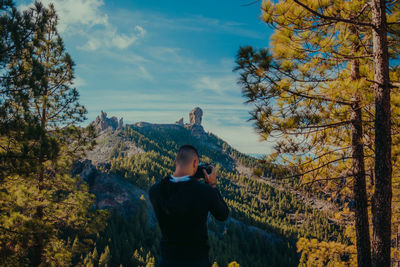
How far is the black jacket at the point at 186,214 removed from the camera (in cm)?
188

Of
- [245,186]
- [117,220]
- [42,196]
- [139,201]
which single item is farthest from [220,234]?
[42,196]

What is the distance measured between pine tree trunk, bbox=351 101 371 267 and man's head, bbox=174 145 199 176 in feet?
14.0

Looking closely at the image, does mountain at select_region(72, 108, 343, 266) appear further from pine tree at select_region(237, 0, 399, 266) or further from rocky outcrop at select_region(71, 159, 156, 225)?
pine tree at select_region(237, 0, 399, 266)

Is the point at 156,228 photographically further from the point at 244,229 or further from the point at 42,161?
the point at 42,161

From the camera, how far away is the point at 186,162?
2092 mm

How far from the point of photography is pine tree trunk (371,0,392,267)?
3.48 metres

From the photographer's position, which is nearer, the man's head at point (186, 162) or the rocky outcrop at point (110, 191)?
the man's head at point (186, 162)

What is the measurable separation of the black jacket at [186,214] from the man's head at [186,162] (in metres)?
0.14

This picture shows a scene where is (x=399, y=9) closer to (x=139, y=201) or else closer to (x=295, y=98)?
(x=295, y=98)

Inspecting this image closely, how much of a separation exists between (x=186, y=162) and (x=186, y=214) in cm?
47

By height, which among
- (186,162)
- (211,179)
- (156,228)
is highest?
(186,162)

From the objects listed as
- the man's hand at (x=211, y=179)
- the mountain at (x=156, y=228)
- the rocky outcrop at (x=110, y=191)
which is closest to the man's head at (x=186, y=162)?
the man's hand at (x=211, y=179)

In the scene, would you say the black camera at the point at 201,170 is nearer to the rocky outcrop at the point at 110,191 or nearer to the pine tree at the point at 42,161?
the pine tree at the point at 42,161

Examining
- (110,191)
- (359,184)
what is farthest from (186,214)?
(110,191)
